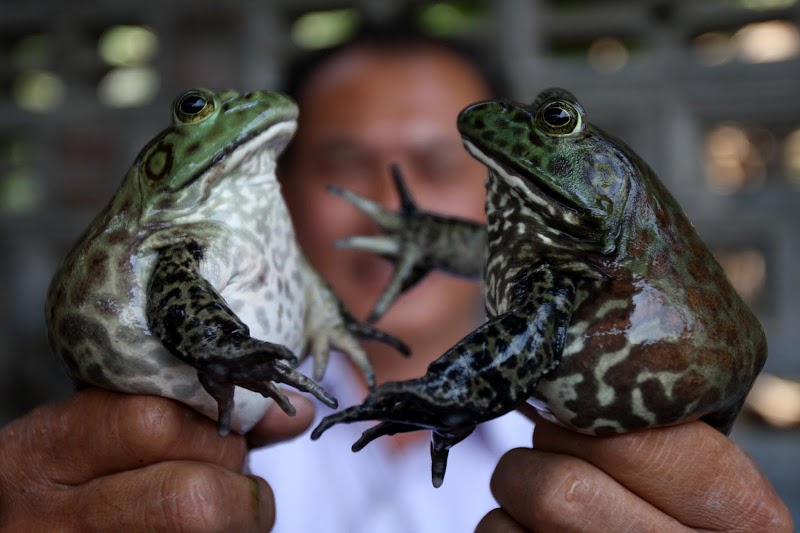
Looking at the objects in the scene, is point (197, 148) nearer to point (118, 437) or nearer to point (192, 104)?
point (192, 104)

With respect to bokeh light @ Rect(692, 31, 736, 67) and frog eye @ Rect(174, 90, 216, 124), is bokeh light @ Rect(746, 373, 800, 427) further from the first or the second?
frog eye @ Rect(174, 90, 216, 124)

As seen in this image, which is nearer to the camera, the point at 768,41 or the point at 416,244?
the point at 416,244

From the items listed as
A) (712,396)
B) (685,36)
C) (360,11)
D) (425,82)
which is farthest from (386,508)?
(685,36)

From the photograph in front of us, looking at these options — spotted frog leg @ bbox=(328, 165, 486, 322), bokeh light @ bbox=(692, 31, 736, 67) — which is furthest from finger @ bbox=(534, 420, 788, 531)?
bokeh light @ bbox=(692, 31, 736, 67)

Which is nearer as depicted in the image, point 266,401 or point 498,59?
point 266,401

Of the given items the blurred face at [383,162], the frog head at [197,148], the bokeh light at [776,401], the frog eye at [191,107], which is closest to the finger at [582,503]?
the frog head at [197,148]

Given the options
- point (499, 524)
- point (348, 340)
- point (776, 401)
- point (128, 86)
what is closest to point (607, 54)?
point (776, 401)

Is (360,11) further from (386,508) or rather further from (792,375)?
(792,375)
